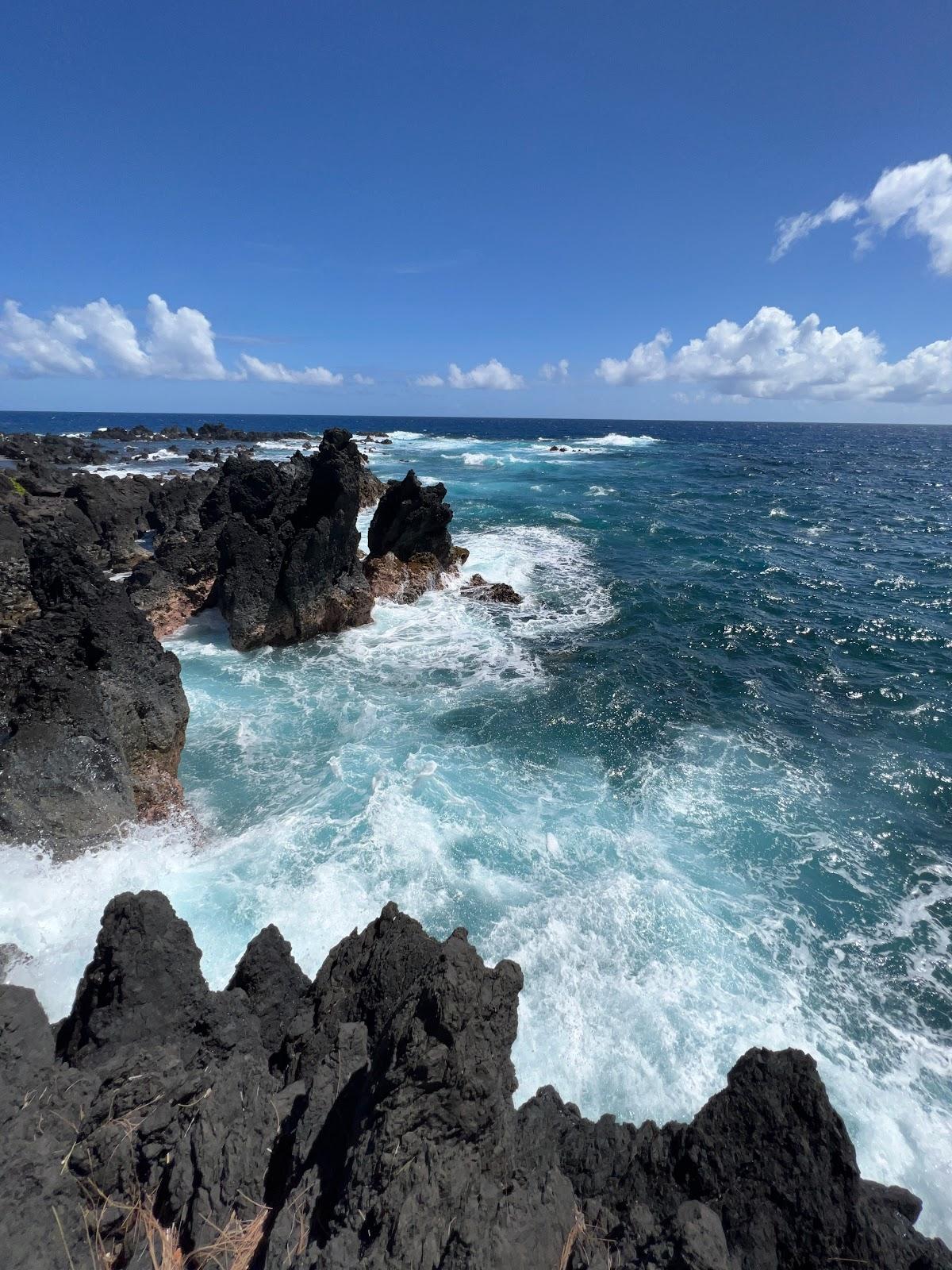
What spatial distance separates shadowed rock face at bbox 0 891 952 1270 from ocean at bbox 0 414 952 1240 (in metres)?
2.65

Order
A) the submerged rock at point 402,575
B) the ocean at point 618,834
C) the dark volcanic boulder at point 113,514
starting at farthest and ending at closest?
the dark volcanic boulder at point 113,514
the submerged rock at point 402,575
the ocean at point 618,834

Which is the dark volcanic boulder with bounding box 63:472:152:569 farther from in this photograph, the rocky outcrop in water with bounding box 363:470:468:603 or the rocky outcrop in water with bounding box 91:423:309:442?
the rocky outcrop in water with bounding box 91:423:309:442

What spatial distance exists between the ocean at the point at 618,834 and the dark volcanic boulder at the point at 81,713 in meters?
0.73

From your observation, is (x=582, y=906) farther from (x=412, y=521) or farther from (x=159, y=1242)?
(x=412, y=521)

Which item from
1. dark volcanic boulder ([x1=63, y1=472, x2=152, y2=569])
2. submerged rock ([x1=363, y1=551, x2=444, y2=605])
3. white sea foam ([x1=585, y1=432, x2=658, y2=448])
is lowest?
submerged rock ([x1=363, y1=551, x2=444, y2=605])

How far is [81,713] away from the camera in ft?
34.5

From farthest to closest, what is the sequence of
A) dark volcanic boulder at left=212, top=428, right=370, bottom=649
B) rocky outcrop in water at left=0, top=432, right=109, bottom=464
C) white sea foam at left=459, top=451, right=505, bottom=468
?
1. white sea foam at left=459, top=451, right=505, bottom=468
2. rocky outcrop in water at left=0, top=432, right=109, bottom=464
3. dark volcanic boulder at left=212, top=428, right=370, bottom=649

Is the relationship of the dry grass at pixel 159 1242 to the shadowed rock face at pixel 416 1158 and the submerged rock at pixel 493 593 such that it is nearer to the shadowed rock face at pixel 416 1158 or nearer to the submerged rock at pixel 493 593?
the shadowed rock face at pixel 416 1158

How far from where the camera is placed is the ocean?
26.8 feet

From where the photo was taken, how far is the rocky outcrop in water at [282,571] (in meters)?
19.9

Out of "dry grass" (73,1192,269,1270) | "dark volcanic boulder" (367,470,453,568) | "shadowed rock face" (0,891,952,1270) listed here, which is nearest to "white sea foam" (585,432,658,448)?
"dark volcanic boulder" (367,470,453,568)

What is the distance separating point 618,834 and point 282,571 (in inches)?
571

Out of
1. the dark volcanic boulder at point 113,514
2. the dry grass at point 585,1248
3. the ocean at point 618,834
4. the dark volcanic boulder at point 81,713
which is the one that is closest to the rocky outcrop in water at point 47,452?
the dark volcanic boulder at point 113,514

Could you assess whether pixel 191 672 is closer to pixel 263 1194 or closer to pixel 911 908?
pixel 263 1194
